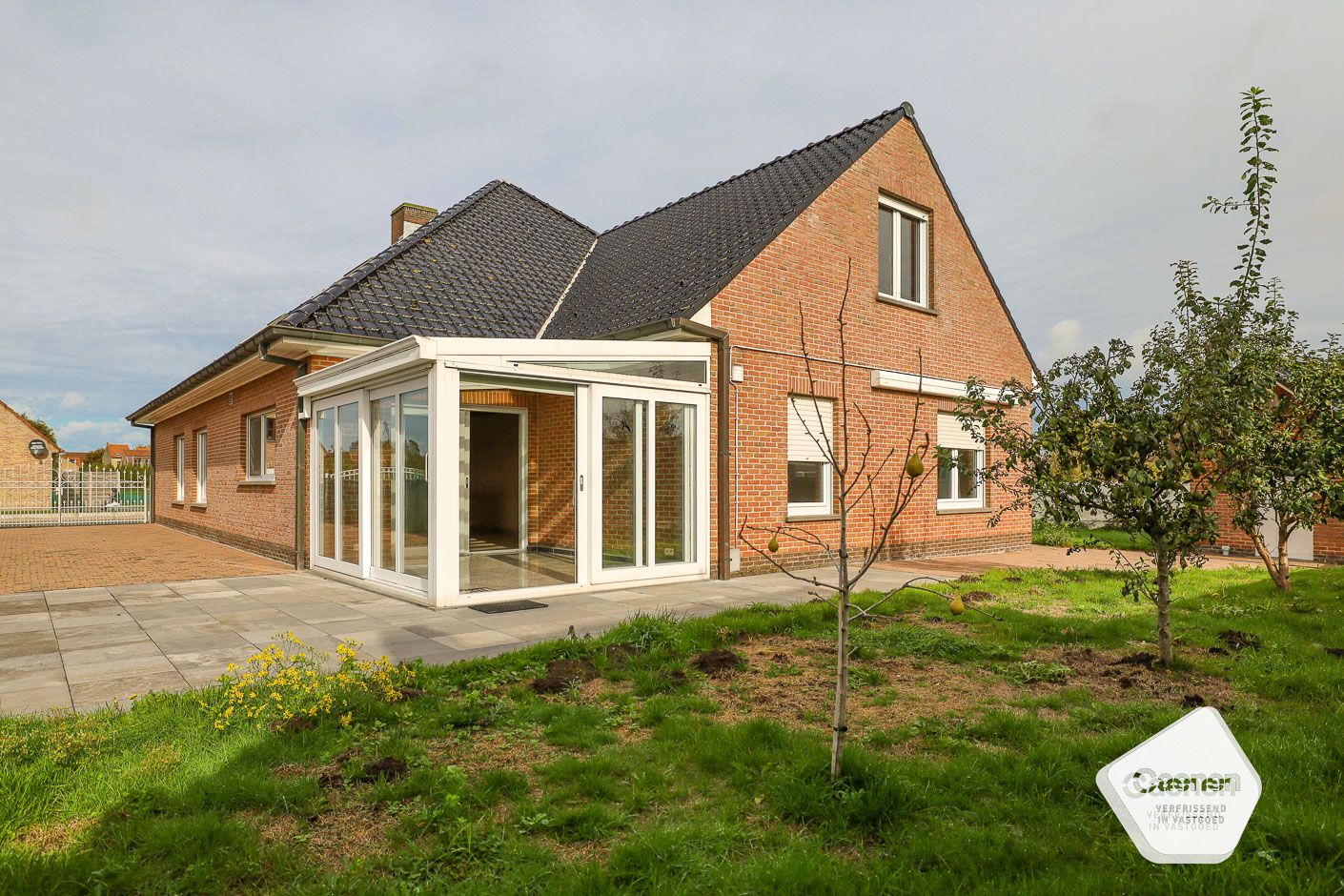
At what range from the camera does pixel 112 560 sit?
1227 cm

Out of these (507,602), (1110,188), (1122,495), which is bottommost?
(507,602)

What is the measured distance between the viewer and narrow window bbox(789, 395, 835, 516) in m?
10.4

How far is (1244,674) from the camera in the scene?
455cm

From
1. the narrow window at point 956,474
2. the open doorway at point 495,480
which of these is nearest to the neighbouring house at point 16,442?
the open doorway at point 495,480

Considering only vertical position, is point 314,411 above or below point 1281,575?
above

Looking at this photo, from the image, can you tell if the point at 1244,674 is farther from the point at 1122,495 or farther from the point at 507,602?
the point at 507,602

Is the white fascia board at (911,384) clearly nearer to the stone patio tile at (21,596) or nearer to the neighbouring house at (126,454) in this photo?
the stone patio tile at (21,596)

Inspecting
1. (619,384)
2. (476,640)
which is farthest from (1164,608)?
(619,384)

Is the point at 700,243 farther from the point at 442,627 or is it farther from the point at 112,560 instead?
the point at 112,560

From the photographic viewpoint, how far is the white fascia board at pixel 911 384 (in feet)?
37.3

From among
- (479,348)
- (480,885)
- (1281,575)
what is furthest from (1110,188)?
(480,885)

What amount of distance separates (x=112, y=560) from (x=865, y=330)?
41.8 ft

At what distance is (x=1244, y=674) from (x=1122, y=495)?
51.3 inches

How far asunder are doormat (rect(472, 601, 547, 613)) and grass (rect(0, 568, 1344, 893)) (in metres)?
2.30
